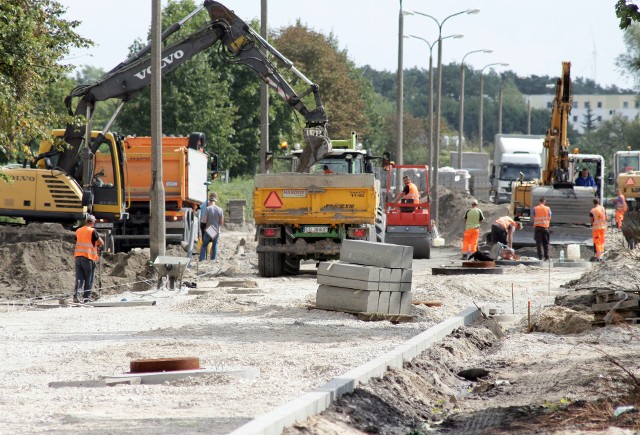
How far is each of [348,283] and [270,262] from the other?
894 cm

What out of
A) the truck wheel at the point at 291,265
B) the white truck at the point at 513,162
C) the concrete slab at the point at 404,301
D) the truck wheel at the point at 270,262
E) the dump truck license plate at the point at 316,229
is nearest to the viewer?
the concrete slab at the point at 404,301

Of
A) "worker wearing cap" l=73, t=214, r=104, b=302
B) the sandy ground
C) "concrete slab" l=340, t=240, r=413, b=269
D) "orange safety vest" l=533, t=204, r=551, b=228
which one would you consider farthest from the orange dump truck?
"concrete slab" l=340, t=240, r=413, b=269

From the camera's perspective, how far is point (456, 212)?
61.7 metres

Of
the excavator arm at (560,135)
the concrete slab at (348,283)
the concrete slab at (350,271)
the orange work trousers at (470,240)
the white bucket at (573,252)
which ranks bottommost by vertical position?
the white bucket at (573,252)

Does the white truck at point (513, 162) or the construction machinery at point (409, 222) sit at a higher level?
the white truck at point (513, 162)

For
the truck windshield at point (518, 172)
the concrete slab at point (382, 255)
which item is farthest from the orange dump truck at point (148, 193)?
the truck windshield at point (518, 172)

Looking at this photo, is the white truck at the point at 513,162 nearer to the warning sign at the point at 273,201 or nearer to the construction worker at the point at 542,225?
the construction worker at the point at 542,225

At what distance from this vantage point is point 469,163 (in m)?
92.2

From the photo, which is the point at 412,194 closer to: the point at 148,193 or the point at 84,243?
the point at 148,193

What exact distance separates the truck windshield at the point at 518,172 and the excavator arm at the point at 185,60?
35602 millimetres

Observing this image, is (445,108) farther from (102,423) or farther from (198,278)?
(102,423)

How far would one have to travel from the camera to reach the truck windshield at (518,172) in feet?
209

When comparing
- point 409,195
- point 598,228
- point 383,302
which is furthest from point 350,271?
point 409,195

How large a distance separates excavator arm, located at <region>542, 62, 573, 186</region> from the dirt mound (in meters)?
11.5
